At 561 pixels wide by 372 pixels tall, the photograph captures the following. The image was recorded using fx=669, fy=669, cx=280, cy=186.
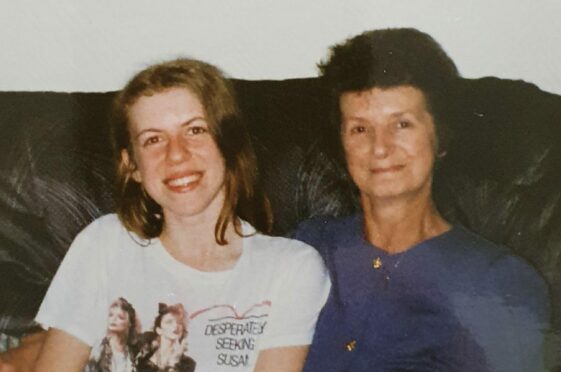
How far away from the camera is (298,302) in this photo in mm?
937

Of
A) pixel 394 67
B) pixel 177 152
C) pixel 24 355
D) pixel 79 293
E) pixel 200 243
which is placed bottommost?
pixel 24 355

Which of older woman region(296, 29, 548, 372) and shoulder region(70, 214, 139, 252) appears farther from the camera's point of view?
shoulder region(70, 214, 139, 252)

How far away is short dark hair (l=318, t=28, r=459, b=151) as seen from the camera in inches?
35.7

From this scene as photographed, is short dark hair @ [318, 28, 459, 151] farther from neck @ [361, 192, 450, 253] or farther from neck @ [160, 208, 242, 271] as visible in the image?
neck @ [160, 208, 242, 271]

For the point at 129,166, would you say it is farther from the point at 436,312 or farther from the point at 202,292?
the point at 436,312

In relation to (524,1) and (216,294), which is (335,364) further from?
(524,1)

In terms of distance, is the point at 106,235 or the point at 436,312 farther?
the point at 106,235

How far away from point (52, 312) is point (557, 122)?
77 cm

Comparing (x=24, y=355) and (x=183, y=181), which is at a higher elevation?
(x=183, y=181)

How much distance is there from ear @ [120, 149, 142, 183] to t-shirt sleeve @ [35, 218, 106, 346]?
10 centimetres

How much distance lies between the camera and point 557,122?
0.92 meters

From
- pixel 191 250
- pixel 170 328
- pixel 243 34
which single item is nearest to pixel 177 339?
pixel 170 328

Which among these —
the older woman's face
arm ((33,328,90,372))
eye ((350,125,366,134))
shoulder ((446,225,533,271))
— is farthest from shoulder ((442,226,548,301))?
arm ((33,328,90,372))

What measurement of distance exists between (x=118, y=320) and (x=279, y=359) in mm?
240
